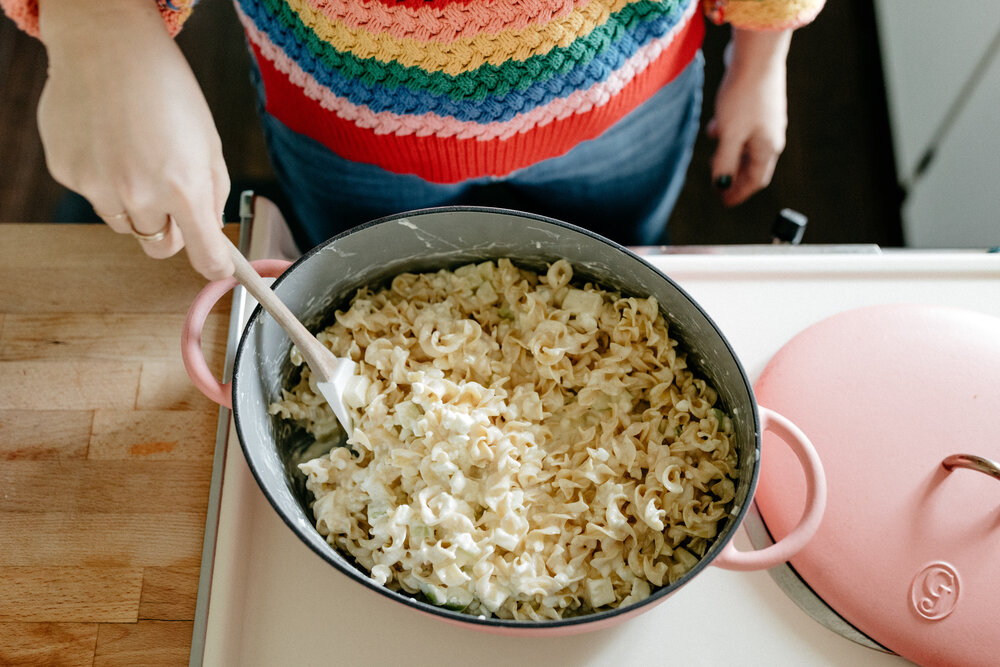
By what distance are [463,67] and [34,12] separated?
309 mm

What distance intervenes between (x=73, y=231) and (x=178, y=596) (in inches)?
15.4

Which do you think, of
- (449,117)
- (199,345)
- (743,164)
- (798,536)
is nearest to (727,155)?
(743,164)

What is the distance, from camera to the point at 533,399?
661 mm

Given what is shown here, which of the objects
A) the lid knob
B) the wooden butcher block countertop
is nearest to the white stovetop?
the wooden butcher block countertop

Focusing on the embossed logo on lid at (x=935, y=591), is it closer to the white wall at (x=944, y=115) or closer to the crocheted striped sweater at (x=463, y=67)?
the crocheted striped sweater at (x=463, y=67)

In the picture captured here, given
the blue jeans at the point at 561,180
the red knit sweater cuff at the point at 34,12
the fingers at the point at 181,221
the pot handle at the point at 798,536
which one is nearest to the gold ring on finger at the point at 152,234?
the fingers at the point at 181,221

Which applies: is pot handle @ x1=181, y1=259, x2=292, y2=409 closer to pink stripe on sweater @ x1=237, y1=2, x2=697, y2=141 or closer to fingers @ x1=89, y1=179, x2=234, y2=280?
fingers @ x1=89, y1=179, x2=234, y2=280

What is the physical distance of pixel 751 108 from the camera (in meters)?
0.86

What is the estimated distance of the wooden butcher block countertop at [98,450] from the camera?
659 millimetres

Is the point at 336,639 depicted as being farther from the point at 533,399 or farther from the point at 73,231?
the point at 73,231

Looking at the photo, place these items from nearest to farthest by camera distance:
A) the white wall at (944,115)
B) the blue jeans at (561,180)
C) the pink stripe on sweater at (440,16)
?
the pink stripe on sweater at (440,16) → the blue jeans at (561,180) → the white wall at (944,115)

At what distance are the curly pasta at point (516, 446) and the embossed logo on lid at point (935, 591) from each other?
0.16 metres

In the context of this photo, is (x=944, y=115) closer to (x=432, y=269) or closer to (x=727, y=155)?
(x=727, y=155)

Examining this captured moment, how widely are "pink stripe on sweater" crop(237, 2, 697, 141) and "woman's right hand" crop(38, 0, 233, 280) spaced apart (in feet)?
0.54
